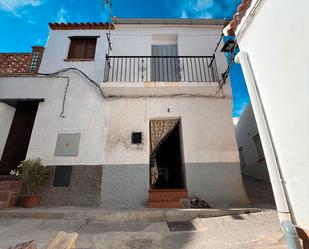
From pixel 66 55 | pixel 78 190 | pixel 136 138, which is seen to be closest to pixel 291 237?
pixel 136 138

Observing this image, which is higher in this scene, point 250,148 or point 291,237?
point 250,148

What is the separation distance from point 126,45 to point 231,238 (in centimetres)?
676

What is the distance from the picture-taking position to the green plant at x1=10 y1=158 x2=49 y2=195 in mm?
4496

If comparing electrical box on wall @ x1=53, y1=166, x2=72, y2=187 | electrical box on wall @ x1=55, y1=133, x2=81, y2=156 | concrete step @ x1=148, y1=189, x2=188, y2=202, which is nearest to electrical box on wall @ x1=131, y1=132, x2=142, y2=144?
concrete step @ x1=148, y1=189, x2=188, y2=202

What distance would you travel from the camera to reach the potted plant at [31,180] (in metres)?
4.41

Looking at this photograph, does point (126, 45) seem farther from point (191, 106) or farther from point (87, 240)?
point (87, 240)

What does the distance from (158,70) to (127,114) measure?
91.3 inches

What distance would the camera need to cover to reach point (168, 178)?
7.15 metres

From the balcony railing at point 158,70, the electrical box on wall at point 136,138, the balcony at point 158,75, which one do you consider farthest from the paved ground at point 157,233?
the balcony railing at point 158,70

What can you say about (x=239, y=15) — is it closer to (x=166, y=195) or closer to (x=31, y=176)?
(x=166, y=195)

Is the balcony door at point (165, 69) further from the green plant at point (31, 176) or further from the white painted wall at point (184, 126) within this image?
the green plant at point (31, 176)

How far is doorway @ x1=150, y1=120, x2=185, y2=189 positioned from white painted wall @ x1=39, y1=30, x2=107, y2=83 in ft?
9.10

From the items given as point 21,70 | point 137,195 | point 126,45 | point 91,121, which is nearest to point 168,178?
point 137,195

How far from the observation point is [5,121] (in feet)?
18.8
